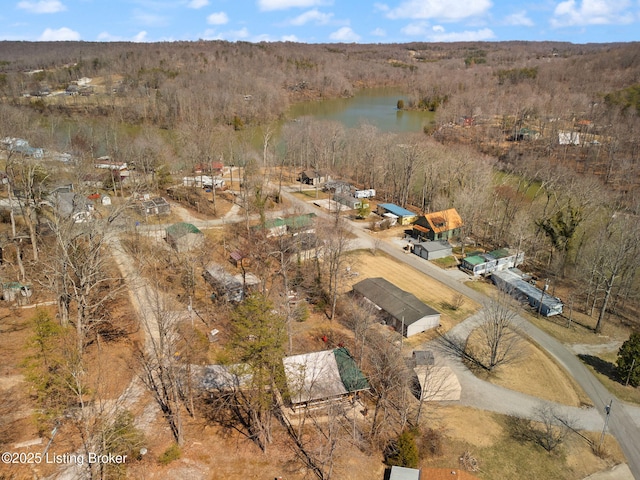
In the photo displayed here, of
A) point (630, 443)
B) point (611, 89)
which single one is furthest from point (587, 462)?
point (611, 89)

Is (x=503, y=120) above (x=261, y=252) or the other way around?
above

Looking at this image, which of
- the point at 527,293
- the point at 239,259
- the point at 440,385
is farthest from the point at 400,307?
the point at 239,259

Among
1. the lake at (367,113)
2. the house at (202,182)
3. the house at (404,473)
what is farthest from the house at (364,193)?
the house at (404,473)

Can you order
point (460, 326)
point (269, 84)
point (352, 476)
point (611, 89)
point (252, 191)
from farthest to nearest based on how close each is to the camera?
point (269, 84) < point (611, 89) < point (252, 191) < point (460, 326) < point (352, 476)

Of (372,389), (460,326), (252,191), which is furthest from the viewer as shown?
(252,191)

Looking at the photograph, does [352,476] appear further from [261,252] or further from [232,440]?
[261,252]

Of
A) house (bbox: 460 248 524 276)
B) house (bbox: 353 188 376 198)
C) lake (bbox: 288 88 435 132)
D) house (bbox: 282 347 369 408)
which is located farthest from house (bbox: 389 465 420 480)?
lake (bbox: 288 88 435 132)

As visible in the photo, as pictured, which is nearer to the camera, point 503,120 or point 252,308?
point 252,308
